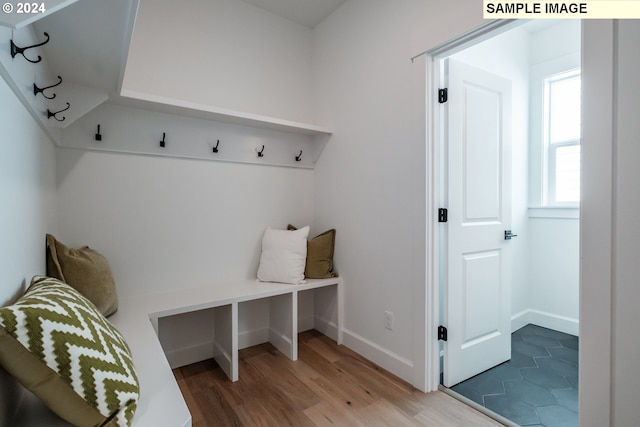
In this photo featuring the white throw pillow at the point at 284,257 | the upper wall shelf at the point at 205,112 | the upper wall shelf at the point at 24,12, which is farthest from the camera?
the white throw pillow at the point at 284,257

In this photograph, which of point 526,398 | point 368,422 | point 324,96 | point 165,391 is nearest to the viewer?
point 165,391

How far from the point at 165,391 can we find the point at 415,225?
1482mm

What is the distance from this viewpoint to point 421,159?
5.98 feet

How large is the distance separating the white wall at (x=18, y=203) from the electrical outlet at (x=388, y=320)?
1792 millimetres

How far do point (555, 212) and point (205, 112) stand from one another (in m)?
3.07

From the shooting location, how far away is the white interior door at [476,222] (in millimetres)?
1883

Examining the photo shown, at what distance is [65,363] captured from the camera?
0.74 meters

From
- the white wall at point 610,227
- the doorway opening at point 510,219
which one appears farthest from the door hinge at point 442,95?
the white wall at point 610,227

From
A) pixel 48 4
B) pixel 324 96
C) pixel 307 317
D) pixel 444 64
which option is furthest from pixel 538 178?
pixel 48 4

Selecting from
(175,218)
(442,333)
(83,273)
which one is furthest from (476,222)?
(83,273)

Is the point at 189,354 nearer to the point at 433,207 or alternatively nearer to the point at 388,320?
the point at 388,320

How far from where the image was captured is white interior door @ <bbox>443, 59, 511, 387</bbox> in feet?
6.18

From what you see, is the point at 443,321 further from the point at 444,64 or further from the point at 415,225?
the point at 444,64

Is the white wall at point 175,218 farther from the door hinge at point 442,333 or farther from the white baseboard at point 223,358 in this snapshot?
the door hinge at point 442,333
